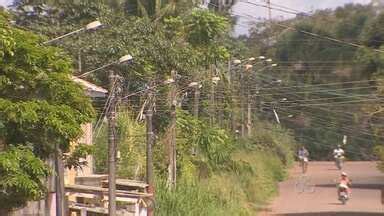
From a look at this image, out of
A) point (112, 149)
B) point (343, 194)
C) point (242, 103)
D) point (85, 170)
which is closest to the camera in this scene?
point (112, 149)

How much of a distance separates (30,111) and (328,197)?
30.7 metres

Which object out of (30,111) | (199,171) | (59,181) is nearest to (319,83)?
(199,171)

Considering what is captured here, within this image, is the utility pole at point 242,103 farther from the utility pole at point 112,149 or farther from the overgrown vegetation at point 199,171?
the utility pole at point 112,149

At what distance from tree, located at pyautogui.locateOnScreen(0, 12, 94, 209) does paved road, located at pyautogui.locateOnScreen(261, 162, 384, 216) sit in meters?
17.7

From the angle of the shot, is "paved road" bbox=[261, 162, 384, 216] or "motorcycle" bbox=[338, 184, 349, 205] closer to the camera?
"paved road" bbox=[261, 162, 384, 216]

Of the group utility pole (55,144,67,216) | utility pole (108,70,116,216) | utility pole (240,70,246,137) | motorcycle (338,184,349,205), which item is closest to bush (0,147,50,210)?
utility pole (55,144,67,216)

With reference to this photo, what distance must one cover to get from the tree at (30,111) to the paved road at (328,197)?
58.2 feet

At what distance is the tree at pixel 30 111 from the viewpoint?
1497 centimetres

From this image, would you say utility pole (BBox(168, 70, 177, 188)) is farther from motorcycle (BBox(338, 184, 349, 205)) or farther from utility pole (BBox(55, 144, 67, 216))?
motorcycle (BBox(338, 184, 349, 205))

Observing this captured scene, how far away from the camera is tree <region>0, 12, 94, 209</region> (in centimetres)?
1497

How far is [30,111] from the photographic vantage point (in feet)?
49.5

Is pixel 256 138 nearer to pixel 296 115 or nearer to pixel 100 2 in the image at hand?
pixel 296 115

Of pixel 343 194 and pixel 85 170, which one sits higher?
pixel 85 170

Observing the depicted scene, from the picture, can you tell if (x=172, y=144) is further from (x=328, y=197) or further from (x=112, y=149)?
(x=328, y=197)
